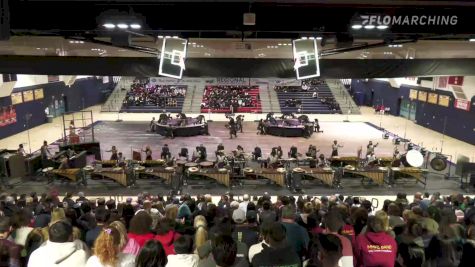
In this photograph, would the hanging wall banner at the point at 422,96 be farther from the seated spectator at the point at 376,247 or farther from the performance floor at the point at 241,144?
the seated spectator at the point at 376,247

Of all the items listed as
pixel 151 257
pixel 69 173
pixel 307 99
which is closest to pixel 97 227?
pixel 151 257

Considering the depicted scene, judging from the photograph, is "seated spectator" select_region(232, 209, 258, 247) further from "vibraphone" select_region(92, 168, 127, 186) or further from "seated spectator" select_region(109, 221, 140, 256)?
"vibraphone" select_region(92, 168, 127, 186)

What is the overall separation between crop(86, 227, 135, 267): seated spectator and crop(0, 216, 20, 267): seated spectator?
1075mm

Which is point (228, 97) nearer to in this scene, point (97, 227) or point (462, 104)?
point (462, 104)

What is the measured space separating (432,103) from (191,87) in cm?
2390

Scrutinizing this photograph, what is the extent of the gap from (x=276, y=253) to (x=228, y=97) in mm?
36765

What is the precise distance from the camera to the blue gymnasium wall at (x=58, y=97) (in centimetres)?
2647

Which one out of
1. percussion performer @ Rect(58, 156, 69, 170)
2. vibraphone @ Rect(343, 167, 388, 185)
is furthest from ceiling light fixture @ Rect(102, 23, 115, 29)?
vibraphone @ Rect(343, 167, 388, 185)

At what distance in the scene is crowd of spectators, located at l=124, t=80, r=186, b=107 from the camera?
39.0 metres

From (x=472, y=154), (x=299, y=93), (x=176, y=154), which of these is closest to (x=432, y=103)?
(x=472, y=154)

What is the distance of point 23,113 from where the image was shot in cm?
2742

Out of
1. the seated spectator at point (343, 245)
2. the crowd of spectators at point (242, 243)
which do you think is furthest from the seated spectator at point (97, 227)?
the seated spectator at point (343, 245)

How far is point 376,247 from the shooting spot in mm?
4453

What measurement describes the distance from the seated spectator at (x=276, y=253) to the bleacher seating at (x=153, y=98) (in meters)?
34.5
